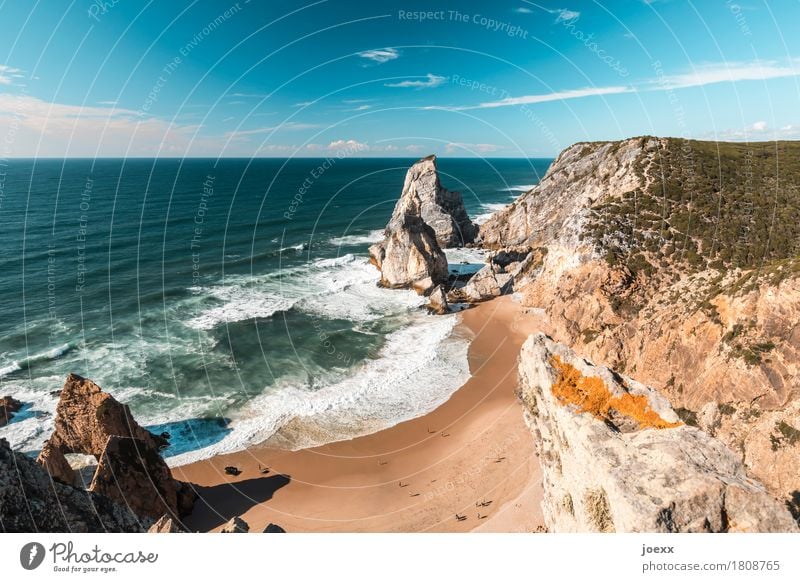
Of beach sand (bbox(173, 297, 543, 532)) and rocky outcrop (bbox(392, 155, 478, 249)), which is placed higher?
rocky outcrop (bbox(392, 155, 478, 249))

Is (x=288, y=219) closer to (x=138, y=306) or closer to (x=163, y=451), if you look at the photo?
(x=138, y=306)

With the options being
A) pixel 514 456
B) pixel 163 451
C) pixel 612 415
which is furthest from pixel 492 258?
pixel 612 415

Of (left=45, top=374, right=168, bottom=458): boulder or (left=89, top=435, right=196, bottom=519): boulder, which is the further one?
(left=45, top=374, right=168, bottom=458): boulder

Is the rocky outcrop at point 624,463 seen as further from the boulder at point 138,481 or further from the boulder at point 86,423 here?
the boulder at point 86,423

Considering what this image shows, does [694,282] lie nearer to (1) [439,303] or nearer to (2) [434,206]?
(1) [439,303]

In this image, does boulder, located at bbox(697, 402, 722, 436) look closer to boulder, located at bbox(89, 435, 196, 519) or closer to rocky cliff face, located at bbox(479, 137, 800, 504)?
rocky cliff face, located at bbox(479, 137, 800, 504)

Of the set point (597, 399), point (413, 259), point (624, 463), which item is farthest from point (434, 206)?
point (624, 463)

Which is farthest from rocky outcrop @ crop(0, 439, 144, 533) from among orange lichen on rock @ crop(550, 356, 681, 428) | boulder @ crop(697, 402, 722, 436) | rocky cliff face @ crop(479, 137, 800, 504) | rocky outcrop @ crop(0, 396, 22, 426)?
rocky outcrop @ crop(0, 396, 22, 426)

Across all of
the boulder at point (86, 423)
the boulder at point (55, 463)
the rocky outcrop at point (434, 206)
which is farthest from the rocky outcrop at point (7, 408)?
the rocky outcrop at point (434, 206)
